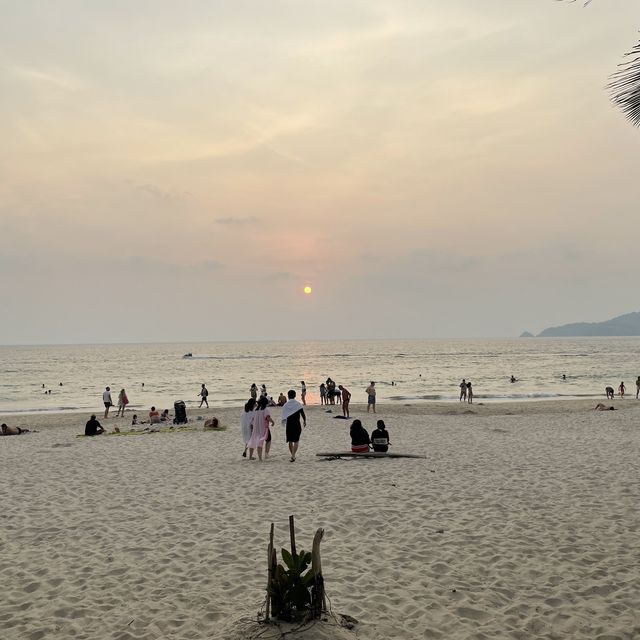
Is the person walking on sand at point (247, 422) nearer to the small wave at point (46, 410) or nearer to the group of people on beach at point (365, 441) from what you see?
the group of people on beach at point (365, 441)

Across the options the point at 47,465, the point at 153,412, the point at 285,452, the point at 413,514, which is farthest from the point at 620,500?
the point at 153,412

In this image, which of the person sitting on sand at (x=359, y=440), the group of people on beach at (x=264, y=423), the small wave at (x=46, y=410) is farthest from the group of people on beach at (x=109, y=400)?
the person sitting on sand at (x=359, y=440)

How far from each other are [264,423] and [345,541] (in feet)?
23.4

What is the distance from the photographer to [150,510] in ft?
32.2

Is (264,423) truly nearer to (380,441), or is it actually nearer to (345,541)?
(380,441)

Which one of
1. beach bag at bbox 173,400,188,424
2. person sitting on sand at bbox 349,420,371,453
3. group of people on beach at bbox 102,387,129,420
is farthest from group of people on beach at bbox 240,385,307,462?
group of people on beach at bbox 102,387,129,420

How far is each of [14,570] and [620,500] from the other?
9986 mm

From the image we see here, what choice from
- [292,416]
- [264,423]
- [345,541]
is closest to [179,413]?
[264,423]

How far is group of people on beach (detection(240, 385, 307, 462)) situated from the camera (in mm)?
13953

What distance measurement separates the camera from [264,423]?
48.5ft

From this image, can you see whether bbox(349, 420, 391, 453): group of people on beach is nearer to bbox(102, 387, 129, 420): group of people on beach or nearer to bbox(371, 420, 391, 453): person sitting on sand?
bbox(371, 420, 391, 453): person sitting on sand

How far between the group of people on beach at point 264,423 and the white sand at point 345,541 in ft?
1.77

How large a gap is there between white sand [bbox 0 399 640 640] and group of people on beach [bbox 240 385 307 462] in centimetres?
54

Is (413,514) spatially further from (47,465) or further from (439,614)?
(47,465)
